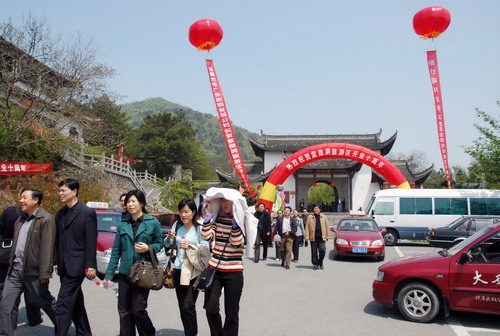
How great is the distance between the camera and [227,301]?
160 inches

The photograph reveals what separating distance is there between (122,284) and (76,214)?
89 cm

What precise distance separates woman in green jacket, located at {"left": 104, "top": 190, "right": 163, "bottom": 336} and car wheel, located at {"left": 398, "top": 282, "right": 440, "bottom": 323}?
348cm

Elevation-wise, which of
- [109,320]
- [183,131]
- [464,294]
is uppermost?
[183,131]

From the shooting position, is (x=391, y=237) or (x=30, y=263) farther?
(x=391, y=237)

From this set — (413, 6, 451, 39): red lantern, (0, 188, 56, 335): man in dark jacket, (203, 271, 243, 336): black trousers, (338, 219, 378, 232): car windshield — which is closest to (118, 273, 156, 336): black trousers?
(203, 271, 243, 336): black trousers

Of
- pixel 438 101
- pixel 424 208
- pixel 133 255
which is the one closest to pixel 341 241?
pixel 424 208

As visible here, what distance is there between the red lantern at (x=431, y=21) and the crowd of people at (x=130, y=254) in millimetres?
14677

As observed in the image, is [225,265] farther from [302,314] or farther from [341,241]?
[341,241]

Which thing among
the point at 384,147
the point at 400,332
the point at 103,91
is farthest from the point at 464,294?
the point at 384,147

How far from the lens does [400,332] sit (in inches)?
206

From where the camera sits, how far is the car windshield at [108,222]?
380 inches

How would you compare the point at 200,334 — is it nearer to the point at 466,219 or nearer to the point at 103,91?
the point at 466,219

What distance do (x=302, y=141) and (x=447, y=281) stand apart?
31137 mm

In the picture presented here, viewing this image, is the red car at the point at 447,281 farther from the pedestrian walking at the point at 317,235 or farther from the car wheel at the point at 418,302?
the pedestrian walking at the point at 317,235
